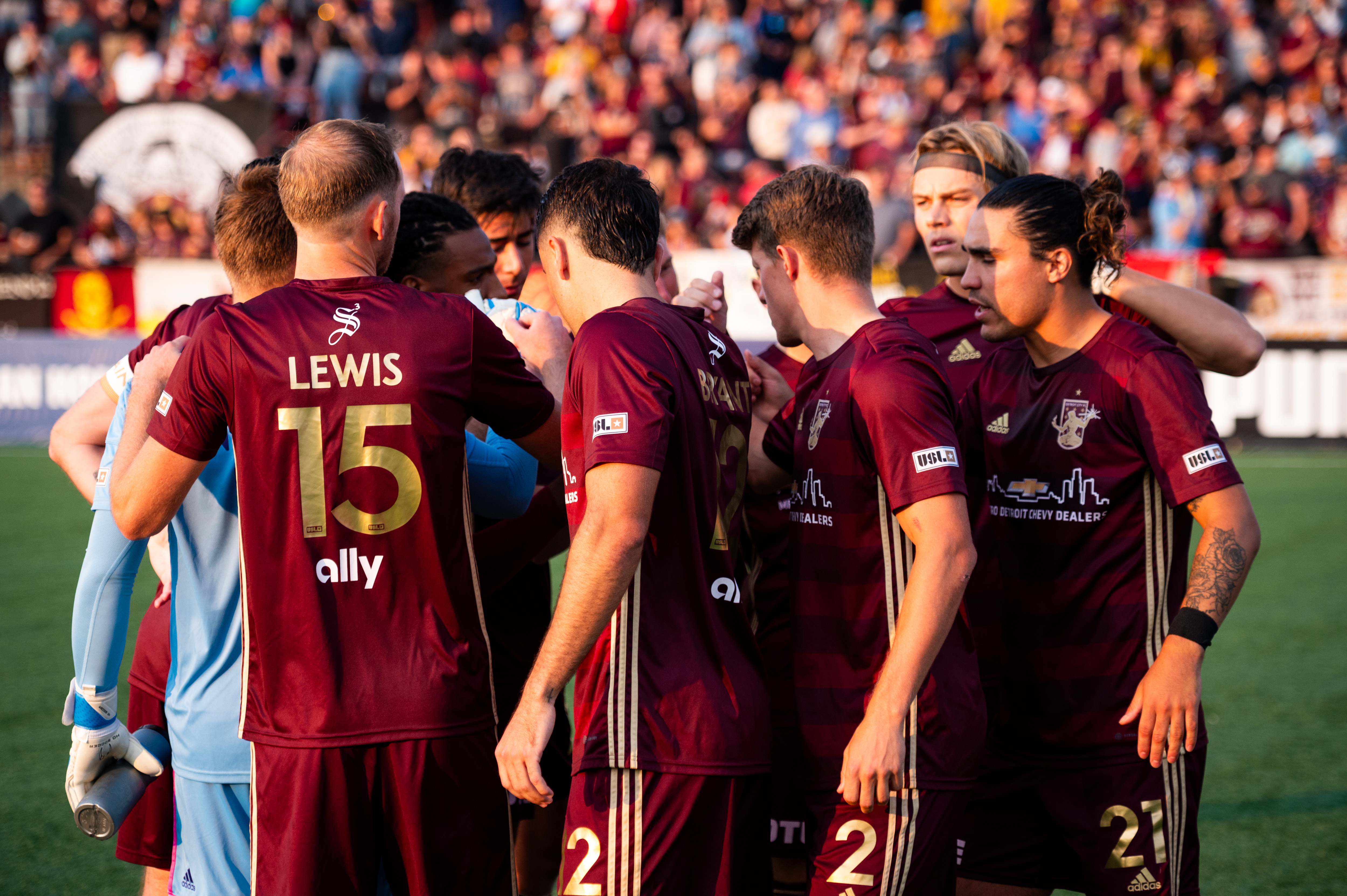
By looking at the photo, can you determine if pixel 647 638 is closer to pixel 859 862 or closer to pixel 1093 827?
pixel 859 862

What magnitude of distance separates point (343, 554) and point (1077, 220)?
6.93 ft

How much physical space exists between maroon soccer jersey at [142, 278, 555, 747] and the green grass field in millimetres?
2425

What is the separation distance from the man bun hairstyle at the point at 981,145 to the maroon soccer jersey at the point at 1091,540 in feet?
3.79

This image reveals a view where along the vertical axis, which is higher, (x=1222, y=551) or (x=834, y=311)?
(x=834, y=311)

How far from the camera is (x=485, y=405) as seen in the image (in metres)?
2.84

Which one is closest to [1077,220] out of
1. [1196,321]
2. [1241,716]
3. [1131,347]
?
[1131,347]

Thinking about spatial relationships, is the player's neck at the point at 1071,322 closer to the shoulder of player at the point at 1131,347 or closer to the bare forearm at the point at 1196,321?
the shoulder of player at the point at 1131,347

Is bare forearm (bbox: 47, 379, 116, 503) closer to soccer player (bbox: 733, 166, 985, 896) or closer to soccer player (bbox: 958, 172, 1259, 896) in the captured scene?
soccer player (bbox: 733, 166, 985, 896)

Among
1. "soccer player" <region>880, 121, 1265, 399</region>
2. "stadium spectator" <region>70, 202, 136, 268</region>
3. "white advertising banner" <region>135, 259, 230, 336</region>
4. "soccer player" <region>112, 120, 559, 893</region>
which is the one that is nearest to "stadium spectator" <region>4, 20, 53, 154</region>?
"stadium spectator" <region>70, 202, 136, 268</region>

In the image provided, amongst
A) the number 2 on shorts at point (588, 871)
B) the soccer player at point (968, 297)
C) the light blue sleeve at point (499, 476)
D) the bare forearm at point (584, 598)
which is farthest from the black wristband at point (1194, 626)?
the light blue sleeve at point (499, 476)

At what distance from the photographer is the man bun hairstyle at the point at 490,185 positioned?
4297 millimetres

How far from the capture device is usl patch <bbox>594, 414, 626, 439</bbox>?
2533mm

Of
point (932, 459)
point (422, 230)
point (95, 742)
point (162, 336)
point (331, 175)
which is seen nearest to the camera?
point (932, 459)

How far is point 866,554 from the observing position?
112 inches
